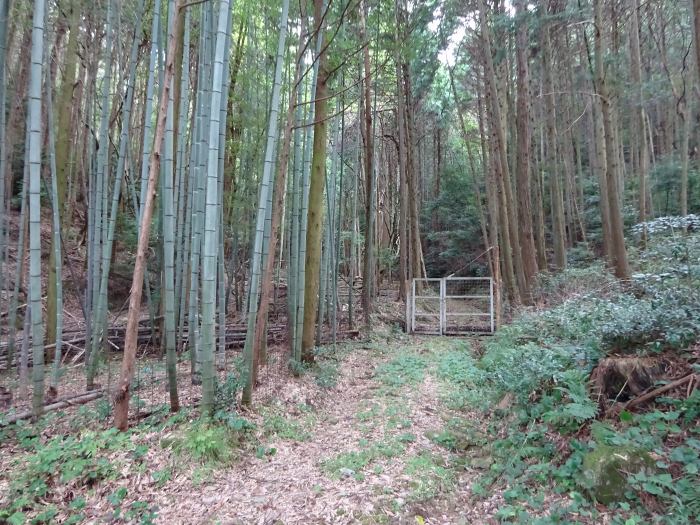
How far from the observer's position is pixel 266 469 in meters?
2.63

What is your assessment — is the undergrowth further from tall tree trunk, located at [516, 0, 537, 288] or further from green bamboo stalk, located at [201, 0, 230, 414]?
tall tree trunk, located at [516, 0, 537, 288]

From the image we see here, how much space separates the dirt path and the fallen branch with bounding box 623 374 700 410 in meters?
1.12

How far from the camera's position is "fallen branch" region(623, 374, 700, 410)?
213 cm

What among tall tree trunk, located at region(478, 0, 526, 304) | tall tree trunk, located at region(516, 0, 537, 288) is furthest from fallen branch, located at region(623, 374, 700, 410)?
tall tree trunk, located at region(516, 0, 537, 288)

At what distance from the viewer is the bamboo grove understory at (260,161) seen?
301 cm

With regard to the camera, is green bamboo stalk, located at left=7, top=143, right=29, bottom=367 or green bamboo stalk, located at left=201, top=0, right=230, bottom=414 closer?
green bamboo stalk, located at left=201, top=0, right=230, bottom=414

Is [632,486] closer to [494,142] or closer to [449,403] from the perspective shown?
[449,403]

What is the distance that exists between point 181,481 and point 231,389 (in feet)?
2.78

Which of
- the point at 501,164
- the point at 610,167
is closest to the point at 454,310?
the point at 501,164

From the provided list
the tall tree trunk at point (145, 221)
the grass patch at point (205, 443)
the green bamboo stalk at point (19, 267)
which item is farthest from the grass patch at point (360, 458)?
the green bamboo stalk at point (19, 267)

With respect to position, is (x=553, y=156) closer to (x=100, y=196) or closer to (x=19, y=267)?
(x=100, y=196)

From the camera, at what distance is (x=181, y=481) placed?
7.66 ft

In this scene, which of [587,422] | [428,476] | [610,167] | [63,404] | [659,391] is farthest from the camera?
[610,167]

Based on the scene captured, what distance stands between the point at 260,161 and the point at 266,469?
612 centimetres
